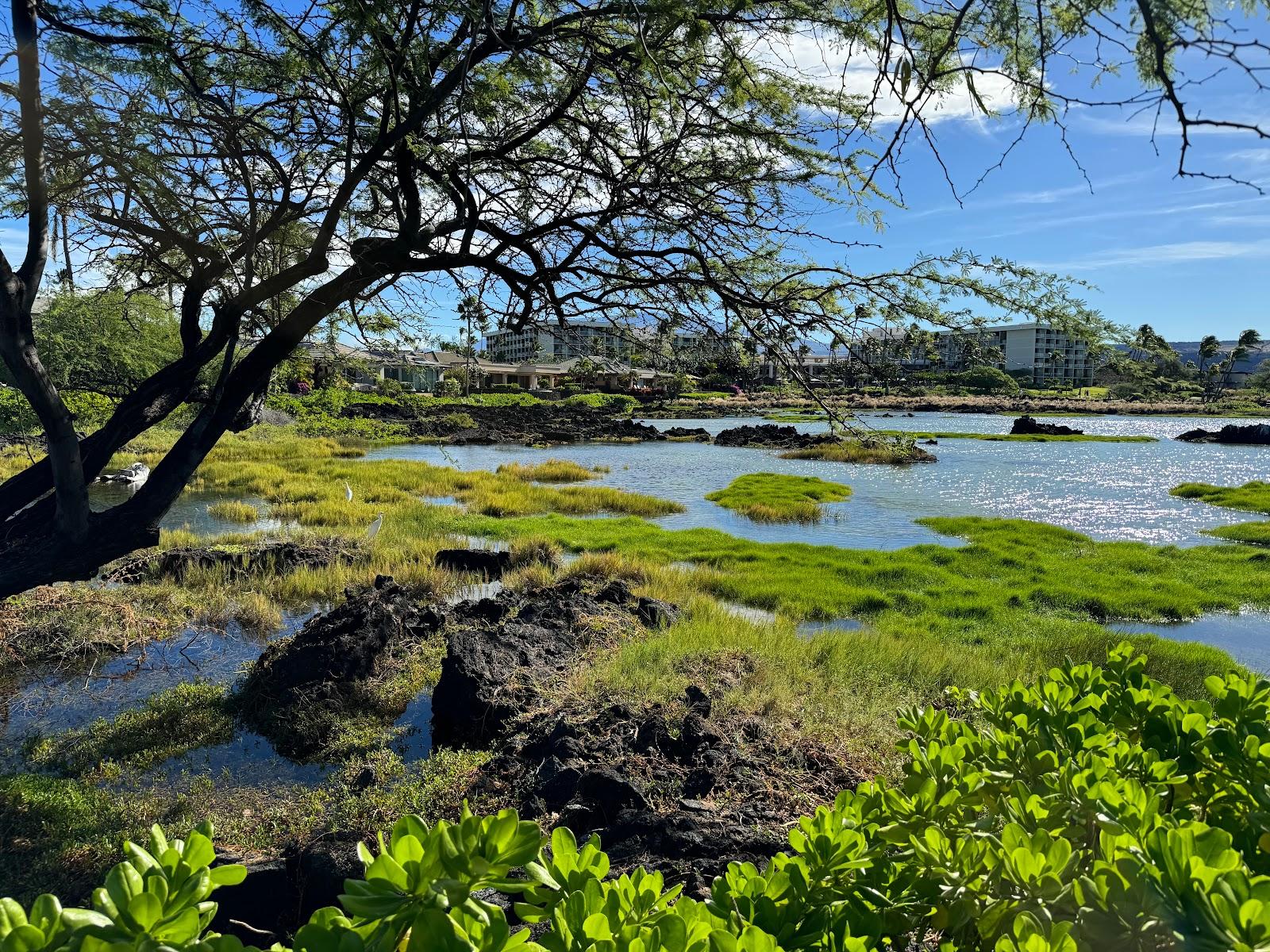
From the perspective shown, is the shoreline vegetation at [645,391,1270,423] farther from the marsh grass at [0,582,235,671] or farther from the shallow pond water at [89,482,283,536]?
the marsh grass at [0,582,235,671]

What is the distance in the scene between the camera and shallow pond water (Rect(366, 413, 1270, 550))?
794 inches

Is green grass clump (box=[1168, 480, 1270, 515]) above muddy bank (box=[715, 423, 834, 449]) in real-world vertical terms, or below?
below

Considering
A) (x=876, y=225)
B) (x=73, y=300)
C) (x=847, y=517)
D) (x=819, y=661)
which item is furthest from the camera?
(x=847, y=517)

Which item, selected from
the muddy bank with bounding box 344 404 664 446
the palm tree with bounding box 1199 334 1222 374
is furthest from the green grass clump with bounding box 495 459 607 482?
the palm tree with bounding box 1199 334 1222 374

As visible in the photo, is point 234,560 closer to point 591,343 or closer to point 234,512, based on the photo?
point 234,512

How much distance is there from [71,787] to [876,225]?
269 inches

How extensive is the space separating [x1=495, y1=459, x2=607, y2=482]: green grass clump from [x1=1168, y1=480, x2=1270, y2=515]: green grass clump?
21.0m

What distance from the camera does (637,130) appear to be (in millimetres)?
4738

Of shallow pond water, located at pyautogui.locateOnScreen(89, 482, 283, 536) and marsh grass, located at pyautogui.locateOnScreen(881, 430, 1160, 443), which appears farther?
marsh grass, located at pyautogui.locateOnScreen(881, 430, 1160, 443)

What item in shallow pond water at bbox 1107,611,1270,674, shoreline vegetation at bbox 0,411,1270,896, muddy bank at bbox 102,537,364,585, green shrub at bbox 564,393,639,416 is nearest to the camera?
shoreline vegetation at bbox 0,411,1270,896

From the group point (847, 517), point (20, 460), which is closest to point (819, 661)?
point (847, 517)

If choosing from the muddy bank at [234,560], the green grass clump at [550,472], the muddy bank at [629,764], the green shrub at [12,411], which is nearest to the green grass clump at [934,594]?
the muddy bank at [629,764]

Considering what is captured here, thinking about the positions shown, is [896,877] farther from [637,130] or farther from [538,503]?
[538,503]

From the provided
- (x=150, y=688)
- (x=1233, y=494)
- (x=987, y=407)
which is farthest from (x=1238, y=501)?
(x=987, y=407)
